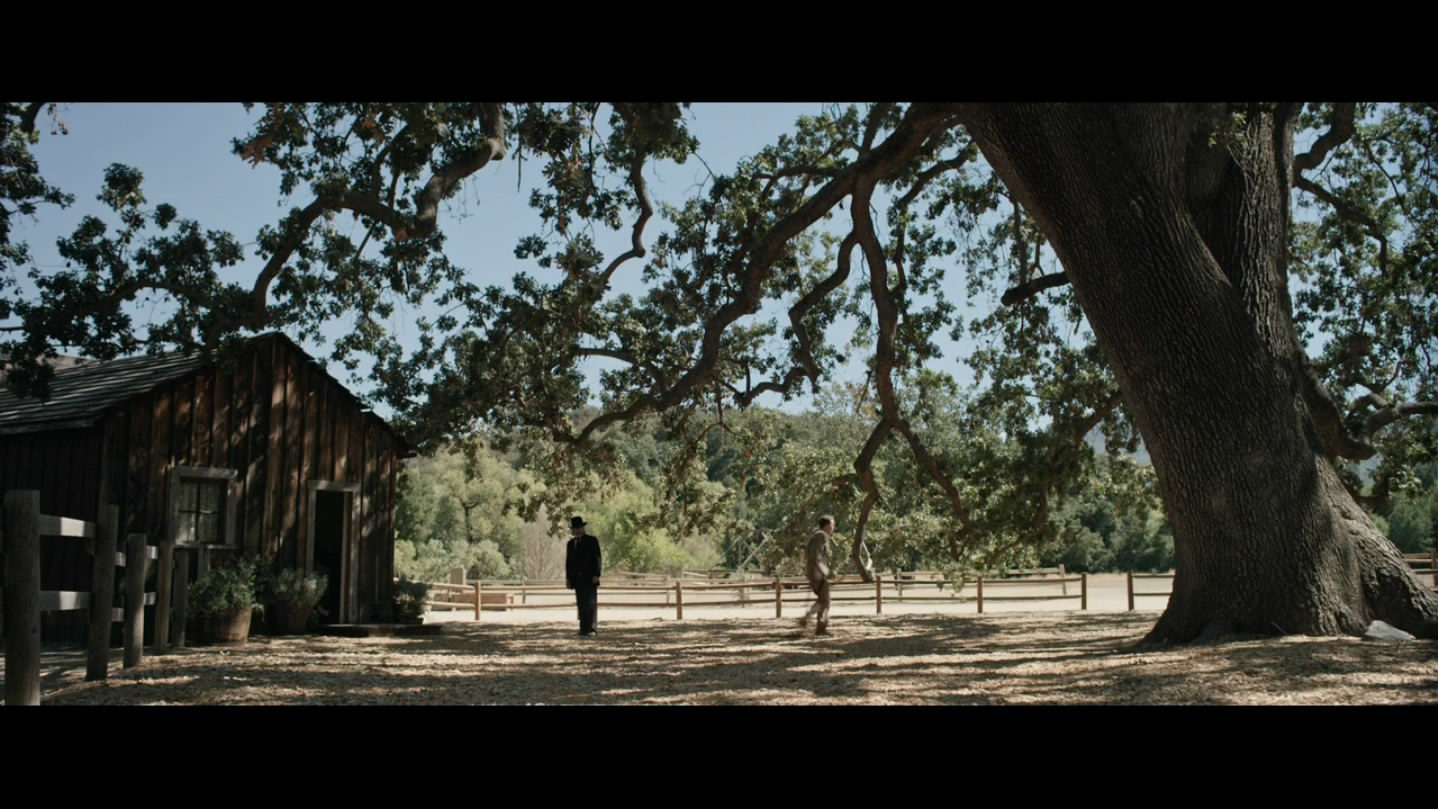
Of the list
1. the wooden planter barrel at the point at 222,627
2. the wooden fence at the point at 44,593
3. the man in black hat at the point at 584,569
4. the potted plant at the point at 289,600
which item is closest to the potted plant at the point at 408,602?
the potted plant at the point at 289,600

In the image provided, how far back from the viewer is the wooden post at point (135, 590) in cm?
1002

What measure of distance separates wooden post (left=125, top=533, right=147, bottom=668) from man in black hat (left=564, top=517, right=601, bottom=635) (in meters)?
5.74

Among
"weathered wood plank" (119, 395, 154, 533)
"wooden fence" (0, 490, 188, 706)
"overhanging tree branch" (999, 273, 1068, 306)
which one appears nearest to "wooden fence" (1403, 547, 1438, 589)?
"overhanging tree branch" (999, 273, 1068, 306)

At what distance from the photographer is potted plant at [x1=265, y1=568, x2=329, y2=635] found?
48.5 ft

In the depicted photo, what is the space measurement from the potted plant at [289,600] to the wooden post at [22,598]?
28.7 ft

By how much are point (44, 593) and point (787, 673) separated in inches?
215

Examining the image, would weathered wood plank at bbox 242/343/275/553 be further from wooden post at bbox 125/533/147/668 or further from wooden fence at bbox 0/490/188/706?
wooden post at bbox 125/533/147/668

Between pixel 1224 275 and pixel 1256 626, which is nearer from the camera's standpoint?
pixel 1256 626

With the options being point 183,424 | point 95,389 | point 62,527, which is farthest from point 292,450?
point 62,527

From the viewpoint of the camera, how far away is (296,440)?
15.8 meters

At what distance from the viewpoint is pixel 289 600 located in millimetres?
14867
